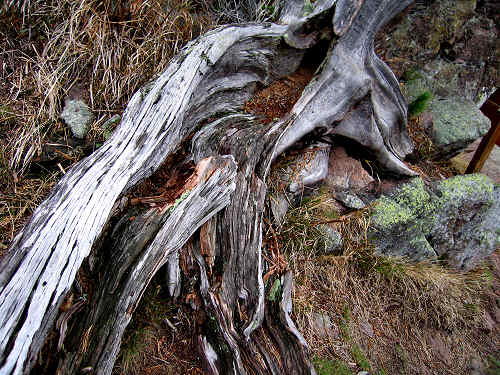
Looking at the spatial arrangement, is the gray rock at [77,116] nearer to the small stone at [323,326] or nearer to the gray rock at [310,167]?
the gray rock at [310,167]

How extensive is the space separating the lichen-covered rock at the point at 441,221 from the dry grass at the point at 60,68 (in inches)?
113

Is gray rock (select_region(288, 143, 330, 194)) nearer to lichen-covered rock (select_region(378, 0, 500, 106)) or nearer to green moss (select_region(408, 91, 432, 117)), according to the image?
green moss (select_region(408, 91, 432, 117))

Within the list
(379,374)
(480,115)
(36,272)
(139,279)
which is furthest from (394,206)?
(36,272)

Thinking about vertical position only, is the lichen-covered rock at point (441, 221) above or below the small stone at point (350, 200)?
below

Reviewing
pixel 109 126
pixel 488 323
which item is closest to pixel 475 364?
pixel 488 323

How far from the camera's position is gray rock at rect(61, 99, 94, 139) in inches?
114

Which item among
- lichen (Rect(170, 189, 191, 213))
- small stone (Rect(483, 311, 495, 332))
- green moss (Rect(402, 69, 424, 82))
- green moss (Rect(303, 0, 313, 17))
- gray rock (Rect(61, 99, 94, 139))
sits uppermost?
gray rock (Rect(61, 99, 94, 139))

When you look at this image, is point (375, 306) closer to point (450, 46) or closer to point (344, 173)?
point (344, 173)

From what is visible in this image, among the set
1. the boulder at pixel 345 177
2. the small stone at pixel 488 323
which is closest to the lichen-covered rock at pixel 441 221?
the boulder at pixel 345 177

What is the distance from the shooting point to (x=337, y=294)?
10.6 ft

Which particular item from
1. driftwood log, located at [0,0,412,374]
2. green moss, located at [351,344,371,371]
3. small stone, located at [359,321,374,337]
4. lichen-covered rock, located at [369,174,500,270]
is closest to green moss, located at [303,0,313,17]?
driftwood log, located at [0,0,412,374]

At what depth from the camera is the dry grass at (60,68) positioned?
2.68 meters

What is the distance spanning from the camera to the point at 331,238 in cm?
336

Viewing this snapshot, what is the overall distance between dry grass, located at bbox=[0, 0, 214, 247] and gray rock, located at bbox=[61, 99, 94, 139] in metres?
0.05
